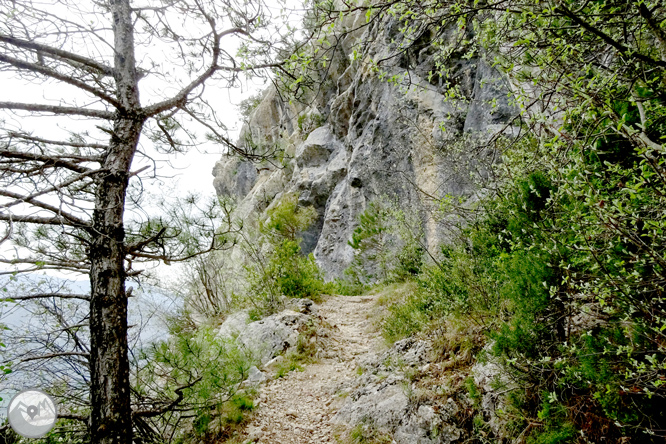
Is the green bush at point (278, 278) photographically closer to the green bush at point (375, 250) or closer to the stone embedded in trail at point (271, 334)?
the stone embedded in trail at point (271, 334)

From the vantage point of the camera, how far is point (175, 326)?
7926mm

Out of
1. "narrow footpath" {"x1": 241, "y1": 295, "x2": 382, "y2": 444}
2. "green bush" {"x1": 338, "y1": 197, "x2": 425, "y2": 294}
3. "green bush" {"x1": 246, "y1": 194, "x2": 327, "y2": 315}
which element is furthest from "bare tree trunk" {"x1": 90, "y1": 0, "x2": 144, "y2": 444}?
"green bush" {"x1": 338, "y1": 197, "x2": 425, "y2": 294}

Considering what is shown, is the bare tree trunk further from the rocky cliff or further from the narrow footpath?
the narrow footpath

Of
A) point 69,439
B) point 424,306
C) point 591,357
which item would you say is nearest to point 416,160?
point 424,306

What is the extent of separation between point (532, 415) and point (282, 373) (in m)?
3.88

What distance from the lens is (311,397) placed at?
4590 millimetres

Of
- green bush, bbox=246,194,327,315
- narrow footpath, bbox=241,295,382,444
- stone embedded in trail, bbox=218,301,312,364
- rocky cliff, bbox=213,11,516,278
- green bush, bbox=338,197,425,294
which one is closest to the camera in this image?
narrow footpath, bbox=241,295,382,444

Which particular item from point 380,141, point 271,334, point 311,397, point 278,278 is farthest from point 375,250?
point 311,397

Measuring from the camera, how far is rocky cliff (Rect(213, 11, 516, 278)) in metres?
7.78

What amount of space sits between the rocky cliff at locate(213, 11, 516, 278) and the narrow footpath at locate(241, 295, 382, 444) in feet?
9.78

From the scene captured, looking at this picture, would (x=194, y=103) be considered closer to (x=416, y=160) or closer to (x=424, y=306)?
(x=424, y=306)

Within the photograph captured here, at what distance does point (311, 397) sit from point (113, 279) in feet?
11.0

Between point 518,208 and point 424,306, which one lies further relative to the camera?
point 424,306

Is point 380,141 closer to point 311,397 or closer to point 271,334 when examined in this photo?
point 271,334
